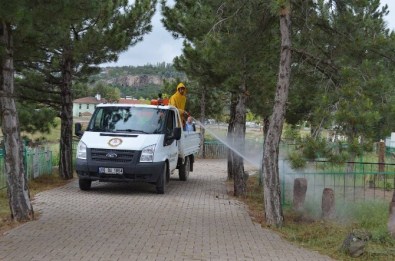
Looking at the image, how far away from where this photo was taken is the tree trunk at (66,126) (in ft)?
52.2

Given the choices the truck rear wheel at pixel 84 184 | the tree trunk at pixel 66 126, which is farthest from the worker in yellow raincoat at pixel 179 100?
the truck rear wheel at pixel 84 184

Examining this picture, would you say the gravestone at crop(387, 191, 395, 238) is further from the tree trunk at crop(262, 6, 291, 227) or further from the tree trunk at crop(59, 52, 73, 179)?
the tree trunk at crop(59, 52, 73, 179)

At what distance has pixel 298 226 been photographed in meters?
9.64

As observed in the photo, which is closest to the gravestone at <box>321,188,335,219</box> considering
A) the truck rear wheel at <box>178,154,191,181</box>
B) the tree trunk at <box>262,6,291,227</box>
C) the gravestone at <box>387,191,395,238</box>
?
the tree trunk at <box>262,6,291,227</box>

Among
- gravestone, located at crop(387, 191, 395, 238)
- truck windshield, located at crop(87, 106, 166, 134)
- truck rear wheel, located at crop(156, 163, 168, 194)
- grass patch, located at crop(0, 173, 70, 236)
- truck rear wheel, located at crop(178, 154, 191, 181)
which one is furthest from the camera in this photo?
truck rear wheel, located at crop(178, 154, 191, 181)

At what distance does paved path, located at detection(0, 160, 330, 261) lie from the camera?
6934 mm

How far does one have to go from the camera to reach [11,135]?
867cm

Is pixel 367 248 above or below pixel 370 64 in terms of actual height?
below

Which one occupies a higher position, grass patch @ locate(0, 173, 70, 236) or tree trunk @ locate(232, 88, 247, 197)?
tree trunk @ locate(232, 88, 247, 197)

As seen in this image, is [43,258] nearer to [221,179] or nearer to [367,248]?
[367,248]

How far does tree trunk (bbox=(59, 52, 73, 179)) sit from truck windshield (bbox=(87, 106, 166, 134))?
2.72 m

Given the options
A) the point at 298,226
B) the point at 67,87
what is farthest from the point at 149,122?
the point at 298,226

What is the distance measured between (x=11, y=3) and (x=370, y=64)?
501 cm

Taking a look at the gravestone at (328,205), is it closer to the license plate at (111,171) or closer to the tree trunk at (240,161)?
the tree trunk at (240,161)
